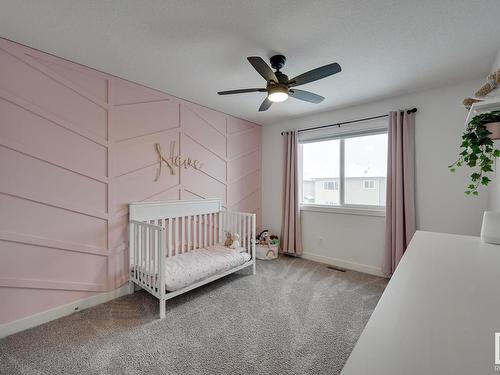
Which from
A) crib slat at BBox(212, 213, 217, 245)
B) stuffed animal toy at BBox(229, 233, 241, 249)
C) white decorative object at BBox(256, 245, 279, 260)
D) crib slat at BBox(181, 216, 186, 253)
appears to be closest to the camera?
crib slat at BBox(181, 216, 186, 253)

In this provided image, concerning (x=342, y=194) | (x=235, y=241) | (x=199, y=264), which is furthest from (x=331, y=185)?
(x=199, y=264)

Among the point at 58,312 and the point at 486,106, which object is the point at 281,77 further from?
the point at 58,312

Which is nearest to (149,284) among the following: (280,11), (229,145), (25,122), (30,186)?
(30,186)

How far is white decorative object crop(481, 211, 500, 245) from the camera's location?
1384 millimetres

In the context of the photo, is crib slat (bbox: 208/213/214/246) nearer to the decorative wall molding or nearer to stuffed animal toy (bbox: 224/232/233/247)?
stuffed animal toy (bbox: 224/232/233/247)

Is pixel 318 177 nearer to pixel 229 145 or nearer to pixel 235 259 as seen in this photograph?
pixel 229 145

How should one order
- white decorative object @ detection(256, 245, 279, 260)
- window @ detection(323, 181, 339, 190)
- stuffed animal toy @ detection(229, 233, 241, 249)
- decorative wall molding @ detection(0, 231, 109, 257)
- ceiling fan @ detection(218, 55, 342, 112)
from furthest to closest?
white decorative object @ detection(256, 245, 279, 260) → window @ detection(323, 181, 339, 190) → stuffed animal toy @ detection(229, 233, 241, 249) → decorative wall molding @ detection(0, 231, 109, 257) → ceiling fan @ detection(218, 55, 342, 112)

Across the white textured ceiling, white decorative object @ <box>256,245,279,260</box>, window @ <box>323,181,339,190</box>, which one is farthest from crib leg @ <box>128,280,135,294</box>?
window @ <box>323,181,339,190</box>

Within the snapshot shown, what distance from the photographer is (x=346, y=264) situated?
3.30m

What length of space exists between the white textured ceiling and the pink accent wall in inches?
9.6

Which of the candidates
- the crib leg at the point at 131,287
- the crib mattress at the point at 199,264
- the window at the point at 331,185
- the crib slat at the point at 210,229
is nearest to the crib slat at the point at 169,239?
the crib mattress at the point at 199,264

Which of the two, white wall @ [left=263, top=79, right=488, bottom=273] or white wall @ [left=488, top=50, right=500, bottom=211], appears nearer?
white wall @ [left=488, top=50, right=500, bottom=211]

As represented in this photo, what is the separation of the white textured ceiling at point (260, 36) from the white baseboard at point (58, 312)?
2257 millimetres

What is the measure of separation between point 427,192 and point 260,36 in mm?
2556
